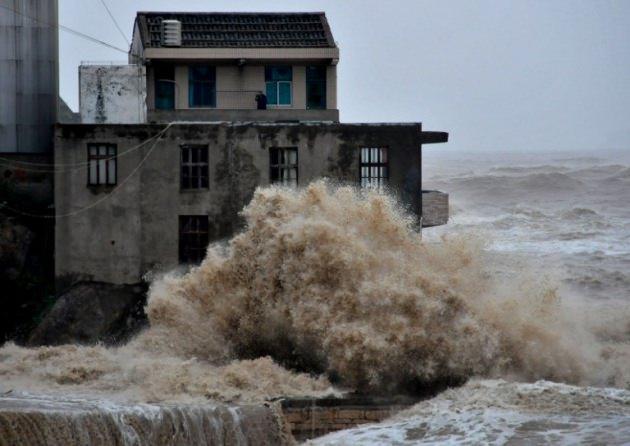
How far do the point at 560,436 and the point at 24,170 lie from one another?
56.3 ft

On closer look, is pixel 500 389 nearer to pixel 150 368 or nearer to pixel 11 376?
pixel 150 368

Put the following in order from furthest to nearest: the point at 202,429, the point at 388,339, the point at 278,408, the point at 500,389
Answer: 1. the point at 388,339
2. the point at 500,389
3. the point at 278,408
4. the point at 202,429

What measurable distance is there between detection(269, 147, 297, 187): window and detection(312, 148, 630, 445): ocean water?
4.90m

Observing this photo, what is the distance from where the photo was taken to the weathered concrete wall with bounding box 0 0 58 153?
34531mm

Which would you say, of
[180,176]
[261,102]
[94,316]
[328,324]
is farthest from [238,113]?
[328,324]

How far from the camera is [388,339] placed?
25.6 m

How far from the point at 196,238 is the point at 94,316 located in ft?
9.73

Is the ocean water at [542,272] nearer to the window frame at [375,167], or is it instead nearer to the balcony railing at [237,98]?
the window frame at [375,167]

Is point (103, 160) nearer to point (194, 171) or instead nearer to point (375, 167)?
point (194, 171)

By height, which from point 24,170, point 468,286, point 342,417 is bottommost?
point 342,417

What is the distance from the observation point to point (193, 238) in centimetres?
3353

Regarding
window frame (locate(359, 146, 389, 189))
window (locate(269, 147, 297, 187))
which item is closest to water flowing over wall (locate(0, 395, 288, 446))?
window (locate(269, 147, 297, 187))

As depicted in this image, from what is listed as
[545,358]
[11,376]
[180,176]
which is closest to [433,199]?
[180,176]

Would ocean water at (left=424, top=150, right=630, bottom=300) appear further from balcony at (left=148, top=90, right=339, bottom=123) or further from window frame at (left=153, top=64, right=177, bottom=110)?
window frame at (left=153, top=64, right=177, bottom=110)
